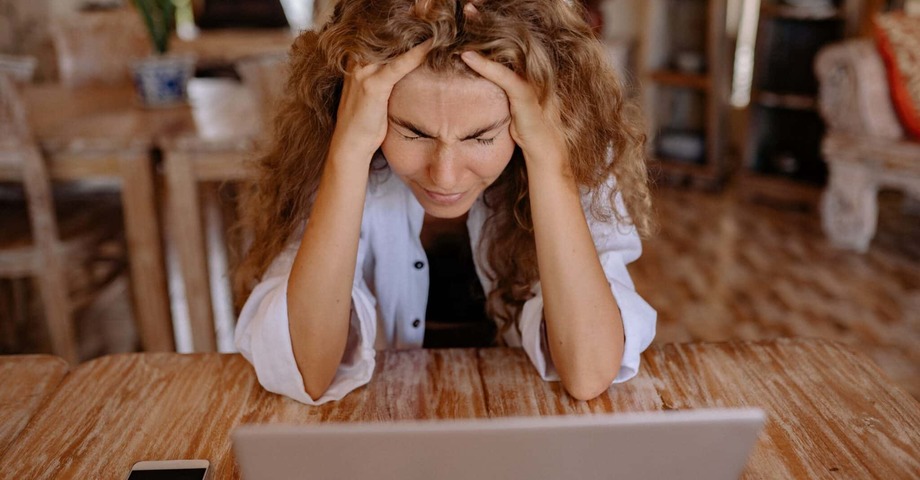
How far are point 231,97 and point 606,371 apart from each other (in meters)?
2.05

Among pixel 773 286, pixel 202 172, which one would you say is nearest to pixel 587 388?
pixel 202 172

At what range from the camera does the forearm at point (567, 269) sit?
0.87 m

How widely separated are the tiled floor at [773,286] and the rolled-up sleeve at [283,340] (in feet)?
4.33

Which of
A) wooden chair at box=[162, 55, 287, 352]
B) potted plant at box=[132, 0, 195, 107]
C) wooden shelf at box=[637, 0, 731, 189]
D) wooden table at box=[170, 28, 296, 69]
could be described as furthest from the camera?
wooden shelf at box=[637, 0, 731, 189]

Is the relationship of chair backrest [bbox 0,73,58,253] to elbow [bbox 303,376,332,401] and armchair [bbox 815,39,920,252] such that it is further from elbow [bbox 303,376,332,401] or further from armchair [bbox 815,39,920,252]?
armchair [bbox 815,39,920,252]

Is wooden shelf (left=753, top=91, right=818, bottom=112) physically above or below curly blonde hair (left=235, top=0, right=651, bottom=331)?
below

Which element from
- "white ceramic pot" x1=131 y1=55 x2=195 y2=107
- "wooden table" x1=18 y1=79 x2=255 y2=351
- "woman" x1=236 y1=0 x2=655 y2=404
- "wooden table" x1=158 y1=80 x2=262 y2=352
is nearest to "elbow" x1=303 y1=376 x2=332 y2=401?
"woman" x1=236 y1=0 x2=655 y2=404

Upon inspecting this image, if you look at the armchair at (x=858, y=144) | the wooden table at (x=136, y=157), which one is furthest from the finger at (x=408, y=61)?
the armchair at (x=858, y=144)

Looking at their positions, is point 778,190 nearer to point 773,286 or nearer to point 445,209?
point 773,286

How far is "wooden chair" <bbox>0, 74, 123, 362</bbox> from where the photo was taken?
1.79 meters

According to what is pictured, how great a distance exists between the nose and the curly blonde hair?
0.09 meters

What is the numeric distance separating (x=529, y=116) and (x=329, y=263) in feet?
0.96

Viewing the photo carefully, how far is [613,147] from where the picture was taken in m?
0.98

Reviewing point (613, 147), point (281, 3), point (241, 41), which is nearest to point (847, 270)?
point (613, 147)
